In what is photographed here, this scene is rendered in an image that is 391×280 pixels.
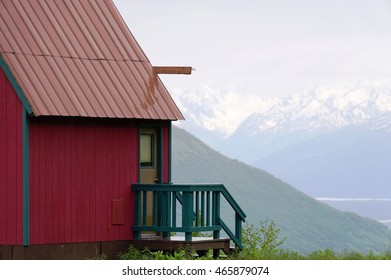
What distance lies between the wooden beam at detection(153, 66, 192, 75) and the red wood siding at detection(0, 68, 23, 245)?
4196mm

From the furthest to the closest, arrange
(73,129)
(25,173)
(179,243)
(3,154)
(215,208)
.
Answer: (215,208)
(179,243)
(73,129)
(3,154)
(25,173)

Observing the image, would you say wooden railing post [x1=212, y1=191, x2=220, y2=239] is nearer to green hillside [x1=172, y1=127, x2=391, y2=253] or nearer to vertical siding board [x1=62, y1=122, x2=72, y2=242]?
vertical siding board [x1=62, y1=122, x2=72, y2=242]

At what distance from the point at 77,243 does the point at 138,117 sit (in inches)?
112

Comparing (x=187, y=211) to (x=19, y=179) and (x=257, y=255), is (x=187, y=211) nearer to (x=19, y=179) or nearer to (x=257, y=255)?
(x=257, y=255)

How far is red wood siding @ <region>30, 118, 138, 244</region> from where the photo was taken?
2353 centimetres

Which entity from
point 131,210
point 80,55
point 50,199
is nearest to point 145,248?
point 131,210

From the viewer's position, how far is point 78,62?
989 inches

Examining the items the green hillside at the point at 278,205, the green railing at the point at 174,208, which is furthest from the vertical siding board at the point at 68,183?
the green hillside at the point at 278,205

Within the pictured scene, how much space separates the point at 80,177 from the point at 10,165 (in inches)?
61.3

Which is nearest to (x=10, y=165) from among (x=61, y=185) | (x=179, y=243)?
(x=61, y=185)

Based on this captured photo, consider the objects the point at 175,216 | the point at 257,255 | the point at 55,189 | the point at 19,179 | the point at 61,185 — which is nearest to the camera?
the point at 19,179

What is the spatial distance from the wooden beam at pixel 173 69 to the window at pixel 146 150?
4.79 feet

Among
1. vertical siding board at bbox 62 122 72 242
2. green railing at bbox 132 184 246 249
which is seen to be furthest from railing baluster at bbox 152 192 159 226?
vertical siding board at bbox 62 122 72 242

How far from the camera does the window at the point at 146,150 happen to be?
25891mm
